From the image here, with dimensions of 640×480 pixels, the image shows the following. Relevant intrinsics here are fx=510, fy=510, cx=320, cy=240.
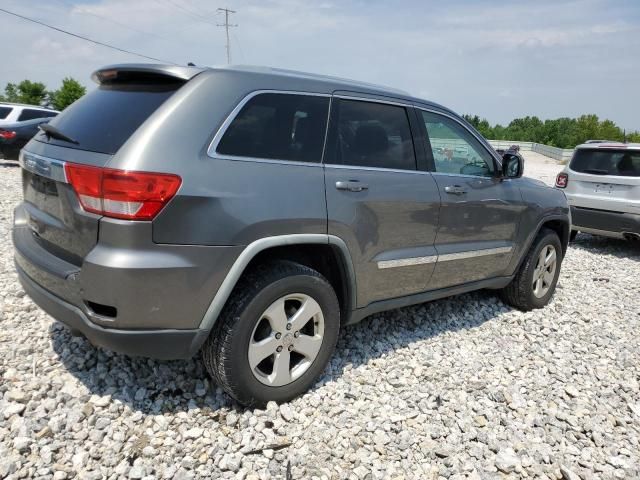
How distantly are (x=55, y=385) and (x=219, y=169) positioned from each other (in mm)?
1613

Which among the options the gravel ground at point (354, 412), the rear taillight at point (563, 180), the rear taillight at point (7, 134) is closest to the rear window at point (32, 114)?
the rear taillight at point (7, 134)

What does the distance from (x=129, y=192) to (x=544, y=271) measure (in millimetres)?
3980

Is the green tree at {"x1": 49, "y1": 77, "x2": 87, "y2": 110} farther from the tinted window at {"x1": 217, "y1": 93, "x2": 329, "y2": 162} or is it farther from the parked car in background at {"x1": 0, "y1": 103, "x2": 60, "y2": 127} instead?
the tinted window at {"x1": 217, "y1": 93, "x2": 329, "y2": 162}

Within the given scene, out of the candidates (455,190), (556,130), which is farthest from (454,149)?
(556,130)

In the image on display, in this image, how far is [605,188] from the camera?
7570 mm

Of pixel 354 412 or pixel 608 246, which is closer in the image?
pixel 354 412

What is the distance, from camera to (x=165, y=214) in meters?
2.29

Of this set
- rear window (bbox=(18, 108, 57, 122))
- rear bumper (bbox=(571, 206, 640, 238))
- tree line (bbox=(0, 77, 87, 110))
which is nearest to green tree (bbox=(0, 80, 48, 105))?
tree line (bbox=(0, 77, 87, 110))

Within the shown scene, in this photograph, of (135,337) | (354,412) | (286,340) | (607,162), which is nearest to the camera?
(135,337)

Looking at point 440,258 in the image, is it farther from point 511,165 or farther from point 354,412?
point 354,412

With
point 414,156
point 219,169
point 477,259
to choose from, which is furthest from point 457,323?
point 219,169

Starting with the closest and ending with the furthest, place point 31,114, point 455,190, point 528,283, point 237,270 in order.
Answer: point 237,270 → point 455,190 → point 528,283 → point 31,114

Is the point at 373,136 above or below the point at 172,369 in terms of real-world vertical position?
above

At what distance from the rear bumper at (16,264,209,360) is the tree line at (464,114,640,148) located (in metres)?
75.8
